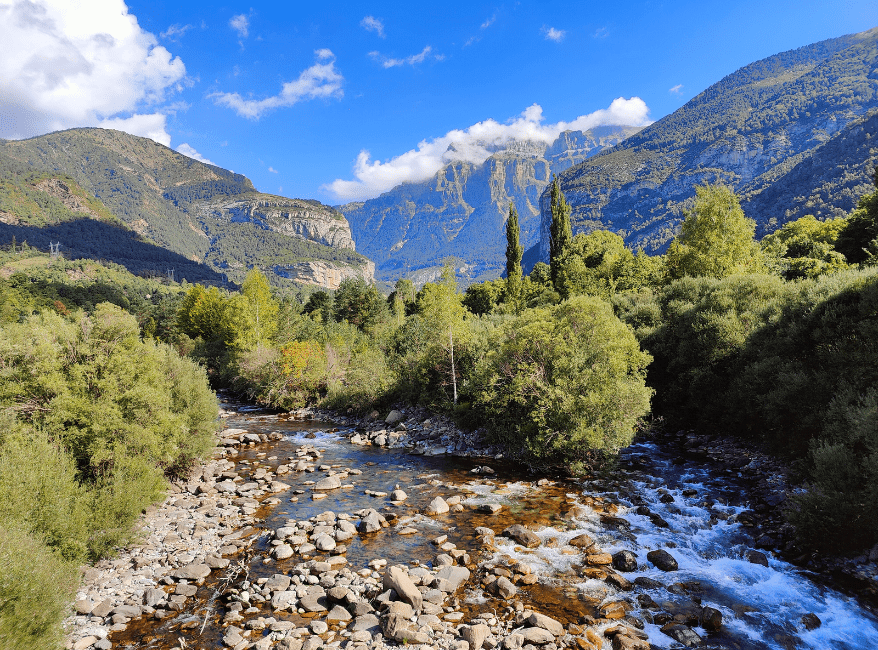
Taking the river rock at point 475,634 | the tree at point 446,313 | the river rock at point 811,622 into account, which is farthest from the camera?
the tree at point 446,313

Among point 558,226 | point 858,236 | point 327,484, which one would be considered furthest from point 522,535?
point 558,226

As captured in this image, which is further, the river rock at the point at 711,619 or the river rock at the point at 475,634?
the river rock at the point at 711,619

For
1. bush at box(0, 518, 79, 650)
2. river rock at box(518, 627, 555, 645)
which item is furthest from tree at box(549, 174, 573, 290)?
bush at box(0, 518, 79, 650)

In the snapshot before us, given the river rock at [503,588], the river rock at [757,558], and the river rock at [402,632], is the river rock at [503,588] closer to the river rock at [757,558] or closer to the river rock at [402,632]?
the river rock at [402,632]

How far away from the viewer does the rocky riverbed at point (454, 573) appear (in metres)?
10.7

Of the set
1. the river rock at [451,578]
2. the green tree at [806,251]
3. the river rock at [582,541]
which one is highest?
the green tree at [806,251]

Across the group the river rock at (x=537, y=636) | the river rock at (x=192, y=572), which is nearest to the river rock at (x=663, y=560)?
the river rock at (x=537, y=636)

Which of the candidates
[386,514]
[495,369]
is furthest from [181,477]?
[495,369]

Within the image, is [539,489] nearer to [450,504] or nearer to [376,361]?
[450,504]

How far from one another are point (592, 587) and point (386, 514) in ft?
29.6

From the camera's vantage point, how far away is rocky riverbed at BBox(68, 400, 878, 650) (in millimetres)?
10742

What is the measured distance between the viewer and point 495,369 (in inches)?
1017

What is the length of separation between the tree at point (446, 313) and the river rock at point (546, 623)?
2194 cm

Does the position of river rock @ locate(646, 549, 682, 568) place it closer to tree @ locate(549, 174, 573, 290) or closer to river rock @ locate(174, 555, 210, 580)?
river rock @ locate(174, 555, 210, 580)
